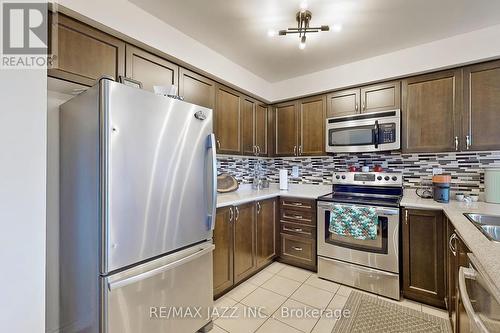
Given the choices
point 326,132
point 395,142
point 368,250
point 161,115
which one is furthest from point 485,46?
point 161,115

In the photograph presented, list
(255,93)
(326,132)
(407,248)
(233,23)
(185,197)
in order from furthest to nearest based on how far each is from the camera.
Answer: (255,93) < (326,132) < (407,248) < (233,23) < (185,197)

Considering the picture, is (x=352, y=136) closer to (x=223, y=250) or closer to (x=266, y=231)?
(x=266, y=231)

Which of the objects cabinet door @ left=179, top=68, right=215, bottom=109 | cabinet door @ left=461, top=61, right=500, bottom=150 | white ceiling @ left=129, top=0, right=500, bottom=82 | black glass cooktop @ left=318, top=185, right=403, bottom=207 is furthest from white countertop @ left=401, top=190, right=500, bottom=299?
cabinet door @ left=179, top=68, right=215, bottom=109

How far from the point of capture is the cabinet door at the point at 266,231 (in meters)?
2.64

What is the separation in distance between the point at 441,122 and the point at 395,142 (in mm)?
434

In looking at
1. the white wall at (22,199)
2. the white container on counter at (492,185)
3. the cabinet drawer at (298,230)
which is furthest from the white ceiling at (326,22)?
the cabinet drawer at (298,230)

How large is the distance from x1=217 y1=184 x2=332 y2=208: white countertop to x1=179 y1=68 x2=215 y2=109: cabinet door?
1006 millimetres

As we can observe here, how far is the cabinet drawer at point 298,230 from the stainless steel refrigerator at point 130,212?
142 centimetres

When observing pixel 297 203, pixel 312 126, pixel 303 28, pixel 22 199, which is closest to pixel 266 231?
pixel 297 203

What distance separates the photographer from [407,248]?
212 cm

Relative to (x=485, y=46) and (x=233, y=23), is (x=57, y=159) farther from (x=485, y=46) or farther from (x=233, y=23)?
(x=485, y=46)

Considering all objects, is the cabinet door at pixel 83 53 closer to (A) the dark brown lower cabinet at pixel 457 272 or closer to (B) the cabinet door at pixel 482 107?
(A) the dark brown lower cabinet at pixel 457 272

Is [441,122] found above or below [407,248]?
above

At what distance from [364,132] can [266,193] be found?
51.8 inches
